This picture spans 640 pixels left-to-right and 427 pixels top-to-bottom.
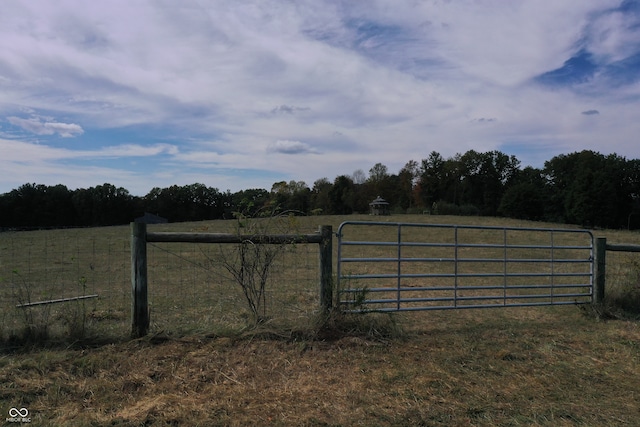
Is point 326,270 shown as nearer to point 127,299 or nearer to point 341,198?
point 127,299

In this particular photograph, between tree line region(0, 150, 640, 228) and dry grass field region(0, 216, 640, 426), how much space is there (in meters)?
45.4

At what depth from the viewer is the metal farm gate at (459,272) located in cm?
642

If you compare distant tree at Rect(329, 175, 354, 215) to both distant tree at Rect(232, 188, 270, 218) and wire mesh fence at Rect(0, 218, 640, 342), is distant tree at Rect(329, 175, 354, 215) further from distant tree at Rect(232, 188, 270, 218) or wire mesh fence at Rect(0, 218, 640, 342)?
distant tree at Rect(232, 188, 270, 218)

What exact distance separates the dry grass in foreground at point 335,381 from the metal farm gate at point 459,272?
89cm

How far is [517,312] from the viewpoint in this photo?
25.5 feet

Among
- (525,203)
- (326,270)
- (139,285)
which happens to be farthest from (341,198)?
(139,285)

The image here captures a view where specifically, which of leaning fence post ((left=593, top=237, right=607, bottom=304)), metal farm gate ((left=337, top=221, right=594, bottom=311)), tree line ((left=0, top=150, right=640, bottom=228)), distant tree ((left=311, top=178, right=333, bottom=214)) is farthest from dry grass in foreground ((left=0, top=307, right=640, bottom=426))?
distant tree ((left=311, top=178, right=333, bottom=214))

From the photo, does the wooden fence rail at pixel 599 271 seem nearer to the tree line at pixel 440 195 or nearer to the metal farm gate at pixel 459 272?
the metal farm gate at pixel 459 272

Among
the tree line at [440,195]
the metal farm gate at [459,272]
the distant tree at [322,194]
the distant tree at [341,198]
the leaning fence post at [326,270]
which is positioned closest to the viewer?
the leaning fence post at [326,270]

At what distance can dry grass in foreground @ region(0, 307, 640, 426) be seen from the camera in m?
3.66

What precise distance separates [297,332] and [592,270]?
5758 millimetres

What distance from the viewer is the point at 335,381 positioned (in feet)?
14.3

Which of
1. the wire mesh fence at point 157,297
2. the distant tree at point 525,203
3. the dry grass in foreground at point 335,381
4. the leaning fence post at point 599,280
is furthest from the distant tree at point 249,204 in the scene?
the distant tree at point 525,203

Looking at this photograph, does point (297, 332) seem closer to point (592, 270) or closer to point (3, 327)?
point (3, 327)
